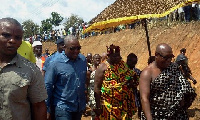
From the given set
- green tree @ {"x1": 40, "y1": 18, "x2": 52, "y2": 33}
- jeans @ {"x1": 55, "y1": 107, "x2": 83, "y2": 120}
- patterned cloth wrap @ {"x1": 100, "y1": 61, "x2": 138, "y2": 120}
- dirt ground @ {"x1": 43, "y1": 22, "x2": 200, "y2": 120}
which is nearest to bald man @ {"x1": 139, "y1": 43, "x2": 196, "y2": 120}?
patterned cloth wrap @ {"x1": 100, "y1": 61, "x2": 138, "y2": 120}

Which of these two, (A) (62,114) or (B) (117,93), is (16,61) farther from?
(B) (117,93)

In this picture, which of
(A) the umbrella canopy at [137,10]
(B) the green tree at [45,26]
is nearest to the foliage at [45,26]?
(B) the green tree at [45,26]

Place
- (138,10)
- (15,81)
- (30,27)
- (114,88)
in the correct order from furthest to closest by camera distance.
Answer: (30,27)
(138,10)
(114,88)
(15,81)

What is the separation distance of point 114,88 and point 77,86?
681 mm

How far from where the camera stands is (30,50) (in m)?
5.19

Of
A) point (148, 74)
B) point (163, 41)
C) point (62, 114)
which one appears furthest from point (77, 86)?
point (163, 41)

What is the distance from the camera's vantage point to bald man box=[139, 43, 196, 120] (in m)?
3.88

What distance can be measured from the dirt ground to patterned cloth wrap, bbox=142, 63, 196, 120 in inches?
169

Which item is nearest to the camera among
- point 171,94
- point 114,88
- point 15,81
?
point 15,81

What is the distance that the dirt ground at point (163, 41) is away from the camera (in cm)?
1512

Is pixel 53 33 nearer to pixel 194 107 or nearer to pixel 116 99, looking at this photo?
pixel 194 107

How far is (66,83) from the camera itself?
4.38 m

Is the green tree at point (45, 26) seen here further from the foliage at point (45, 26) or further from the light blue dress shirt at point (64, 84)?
the light blue dress shirt at point (64, 84)

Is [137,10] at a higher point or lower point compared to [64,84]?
higher
